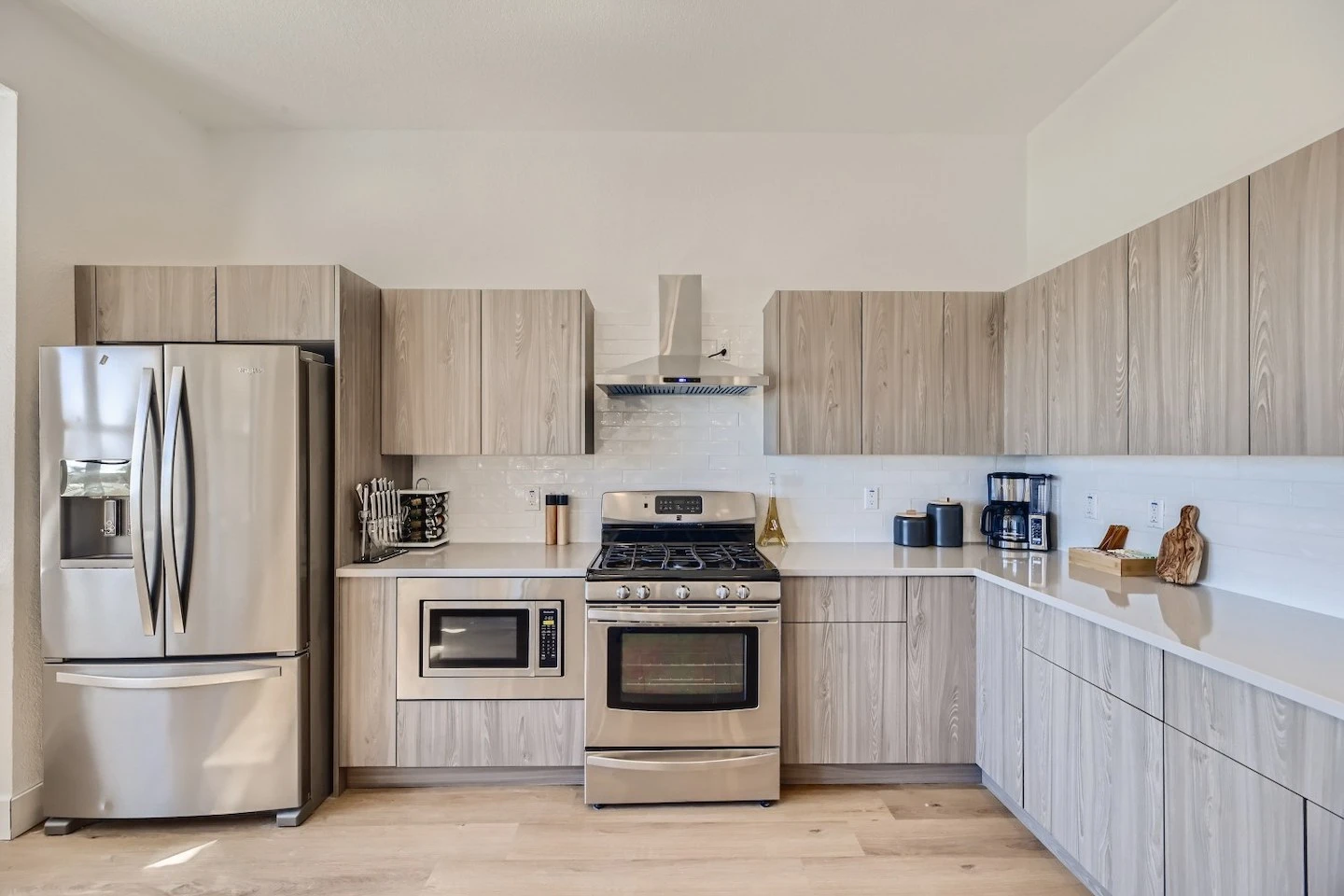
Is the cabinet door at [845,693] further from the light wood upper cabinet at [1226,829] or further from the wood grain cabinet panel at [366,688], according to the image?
the wood grain cabinet panel at [366,688]

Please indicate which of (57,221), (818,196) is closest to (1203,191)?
(818,196)

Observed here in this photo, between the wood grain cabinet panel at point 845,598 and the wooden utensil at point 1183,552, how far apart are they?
88cm

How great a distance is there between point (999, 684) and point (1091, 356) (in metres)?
1.26

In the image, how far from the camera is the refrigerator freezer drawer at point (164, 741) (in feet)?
7.41

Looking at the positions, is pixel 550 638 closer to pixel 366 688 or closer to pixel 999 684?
pixel 366 688

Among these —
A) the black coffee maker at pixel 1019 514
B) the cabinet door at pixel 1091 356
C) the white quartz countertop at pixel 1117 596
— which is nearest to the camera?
the white quartz countertop at pixel 1117 596

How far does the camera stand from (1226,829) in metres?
1.43

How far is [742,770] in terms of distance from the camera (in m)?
2.45

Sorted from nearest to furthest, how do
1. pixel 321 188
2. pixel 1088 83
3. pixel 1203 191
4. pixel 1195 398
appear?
1. pixel 1195 398
2. pixel 1203 191
3. pixel 1088 83
4. pixel 321 188

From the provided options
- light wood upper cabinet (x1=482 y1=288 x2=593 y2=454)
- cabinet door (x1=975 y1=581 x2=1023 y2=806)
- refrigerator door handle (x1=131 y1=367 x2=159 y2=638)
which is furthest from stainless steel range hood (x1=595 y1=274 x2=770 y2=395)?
refrigerator door handle (x1=131 y1=367 x2=159 y2=638)

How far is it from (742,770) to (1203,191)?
8.66 feet

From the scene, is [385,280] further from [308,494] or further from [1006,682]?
[1006,682]

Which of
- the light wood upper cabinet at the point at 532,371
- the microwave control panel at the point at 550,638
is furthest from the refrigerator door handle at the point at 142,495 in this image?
the microwave control panel at the point at 550,638

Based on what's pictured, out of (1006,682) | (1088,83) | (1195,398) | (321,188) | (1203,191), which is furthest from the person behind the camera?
(321,188)
